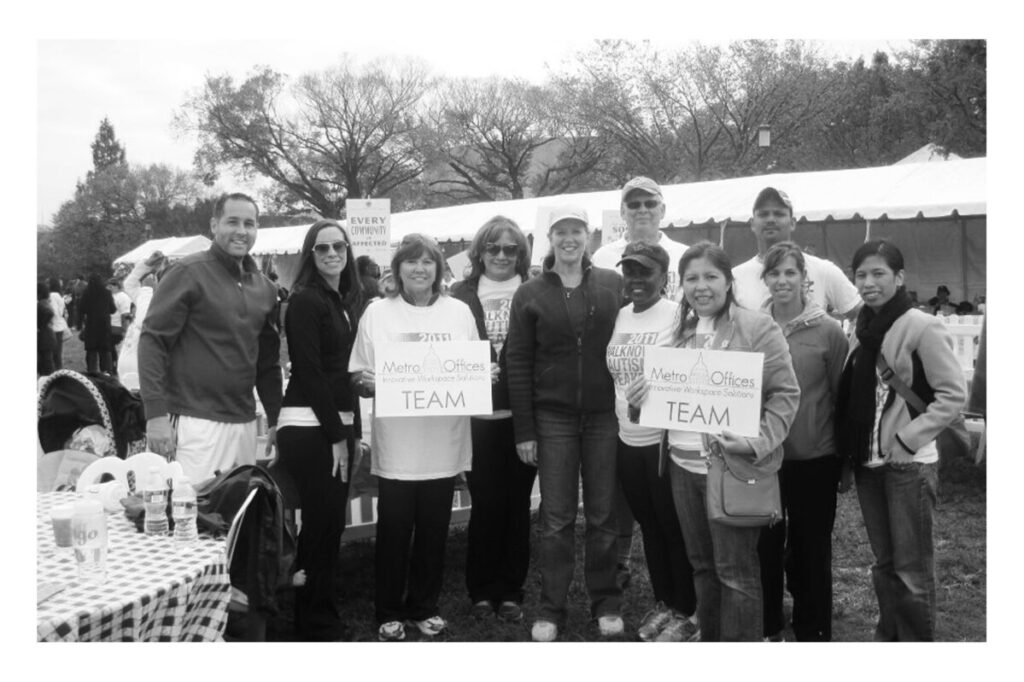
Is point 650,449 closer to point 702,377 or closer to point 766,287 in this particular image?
point 702,377

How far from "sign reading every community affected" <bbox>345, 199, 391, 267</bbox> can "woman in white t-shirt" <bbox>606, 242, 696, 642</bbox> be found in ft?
21.0

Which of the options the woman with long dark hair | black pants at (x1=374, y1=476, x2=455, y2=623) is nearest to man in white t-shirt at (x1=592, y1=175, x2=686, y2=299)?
black pants at (x1=374, y1=476, x2=455, y2=623)

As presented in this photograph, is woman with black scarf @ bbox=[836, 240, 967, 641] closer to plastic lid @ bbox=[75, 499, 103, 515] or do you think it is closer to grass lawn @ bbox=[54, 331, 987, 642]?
grass lawn @ bbox=[54, 331, 987, 642]

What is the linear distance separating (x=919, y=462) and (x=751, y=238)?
1482 cm

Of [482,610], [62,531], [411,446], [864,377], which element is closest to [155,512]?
[62,531]

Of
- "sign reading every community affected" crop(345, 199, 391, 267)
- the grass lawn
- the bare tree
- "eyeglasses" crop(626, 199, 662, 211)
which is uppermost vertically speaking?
the bare tree

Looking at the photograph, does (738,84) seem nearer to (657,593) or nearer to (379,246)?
(379,246)

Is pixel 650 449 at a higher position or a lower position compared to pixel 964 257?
lower

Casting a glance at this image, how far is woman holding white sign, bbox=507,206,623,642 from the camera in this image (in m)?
3.99

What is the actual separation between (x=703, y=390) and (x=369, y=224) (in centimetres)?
726

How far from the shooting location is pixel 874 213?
544 inches

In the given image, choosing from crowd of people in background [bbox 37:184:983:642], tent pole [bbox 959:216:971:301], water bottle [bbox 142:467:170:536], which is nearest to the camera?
water bottle [bbox 142:467:170:536]

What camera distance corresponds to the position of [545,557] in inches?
166

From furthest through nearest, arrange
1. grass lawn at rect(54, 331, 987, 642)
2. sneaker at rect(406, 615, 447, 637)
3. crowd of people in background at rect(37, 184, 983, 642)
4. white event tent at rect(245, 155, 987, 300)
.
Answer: white event tent at rect(245, 155, 987, 300) < grass lawn at rect(54, 331, 987, 642) < sneaker at rect(406, 615, 447, 637) < crowd of people in background at rect(37, 184, 983, 642)
